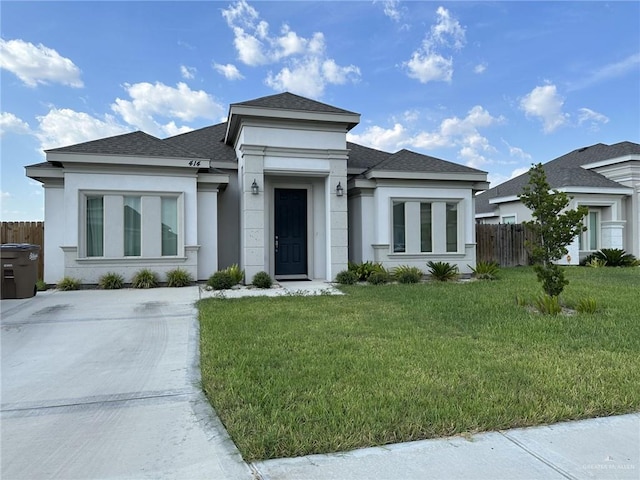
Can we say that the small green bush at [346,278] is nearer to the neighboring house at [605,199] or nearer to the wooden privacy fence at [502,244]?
the wooden privacy fence at [502,244]

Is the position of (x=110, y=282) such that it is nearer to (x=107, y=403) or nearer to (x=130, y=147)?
(x=130, y=147)

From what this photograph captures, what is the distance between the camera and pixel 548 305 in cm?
703

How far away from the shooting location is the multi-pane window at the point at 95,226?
10.9m

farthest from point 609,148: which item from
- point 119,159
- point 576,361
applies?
point 119,159

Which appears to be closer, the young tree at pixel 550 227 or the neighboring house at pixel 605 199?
the young tree at pixel 550 227

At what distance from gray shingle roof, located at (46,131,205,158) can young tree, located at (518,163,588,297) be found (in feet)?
28.7

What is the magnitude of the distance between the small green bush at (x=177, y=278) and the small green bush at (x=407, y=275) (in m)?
6.04

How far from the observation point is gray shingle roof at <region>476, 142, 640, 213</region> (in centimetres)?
1872

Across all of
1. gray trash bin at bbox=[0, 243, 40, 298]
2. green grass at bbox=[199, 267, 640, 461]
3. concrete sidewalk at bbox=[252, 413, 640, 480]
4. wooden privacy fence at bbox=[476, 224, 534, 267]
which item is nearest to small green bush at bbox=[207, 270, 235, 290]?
green grass at bbox=[199, 267, 640, 461]

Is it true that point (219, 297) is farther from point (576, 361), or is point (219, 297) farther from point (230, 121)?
point (576, 361)

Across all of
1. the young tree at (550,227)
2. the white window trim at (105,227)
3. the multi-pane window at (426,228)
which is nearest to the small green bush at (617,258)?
the multi-pane window at (426,228)

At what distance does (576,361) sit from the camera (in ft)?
14.6

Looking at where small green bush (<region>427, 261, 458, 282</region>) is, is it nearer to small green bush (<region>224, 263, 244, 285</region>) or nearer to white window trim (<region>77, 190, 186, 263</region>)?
small green bush (<region>224, 263, 244, 285</region>)

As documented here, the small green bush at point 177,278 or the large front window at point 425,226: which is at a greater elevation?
the large front window at point 425,226
